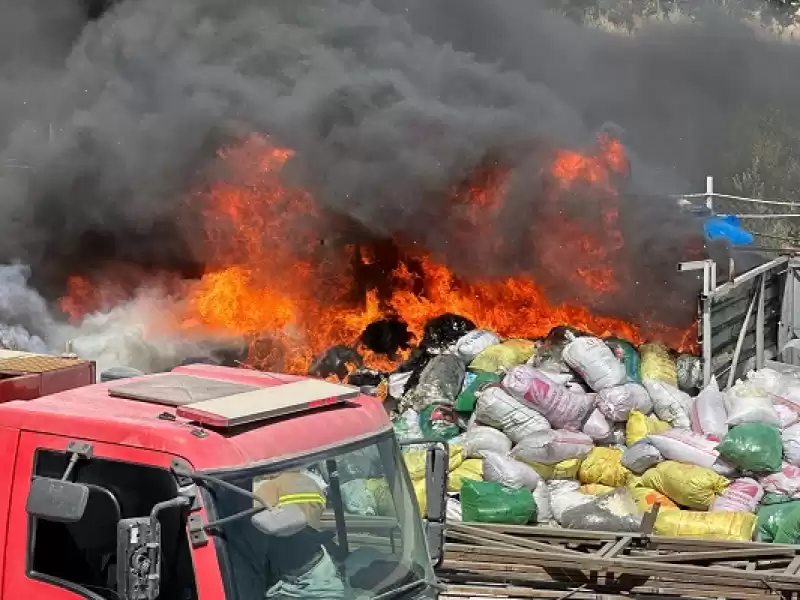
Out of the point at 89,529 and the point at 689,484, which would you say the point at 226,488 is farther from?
the point at 689,484

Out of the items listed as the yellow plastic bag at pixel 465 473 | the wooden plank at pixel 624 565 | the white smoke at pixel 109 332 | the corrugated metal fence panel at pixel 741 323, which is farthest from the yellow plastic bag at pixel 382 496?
the white smoke at pixel 109 332

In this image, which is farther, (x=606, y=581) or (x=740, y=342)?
(x=740, y=342)

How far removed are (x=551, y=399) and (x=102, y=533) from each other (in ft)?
17.9

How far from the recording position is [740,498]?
22.5 ft

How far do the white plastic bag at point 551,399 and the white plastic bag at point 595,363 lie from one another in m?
0.36

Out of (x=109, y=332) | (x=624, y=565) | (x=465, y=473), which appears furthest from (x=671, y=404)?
(x=109, y=332)

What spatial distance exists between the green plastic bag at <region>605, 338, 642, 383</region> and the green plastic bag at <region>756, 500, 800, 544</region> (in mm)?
2477

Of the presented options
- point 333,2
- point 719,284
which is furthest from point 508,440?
point 333,2

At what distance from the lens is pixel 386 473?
346 centimetres

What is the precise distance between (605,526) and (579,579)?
1523mm

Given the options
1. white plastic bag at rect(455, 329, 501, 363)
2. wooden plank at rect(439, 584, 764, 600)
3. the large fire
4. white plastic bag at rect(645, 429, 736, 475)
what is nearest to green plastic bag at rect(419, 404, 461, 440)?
white plastic bag at rect(455, 329, 501, 363)

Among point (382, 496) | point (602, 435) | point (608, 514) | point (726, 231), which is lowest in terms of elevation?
point (608, 514)

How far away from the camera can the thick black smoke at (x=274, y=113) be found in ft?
36.1

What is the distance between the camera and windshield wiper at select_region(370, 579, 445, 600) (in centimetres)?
320
